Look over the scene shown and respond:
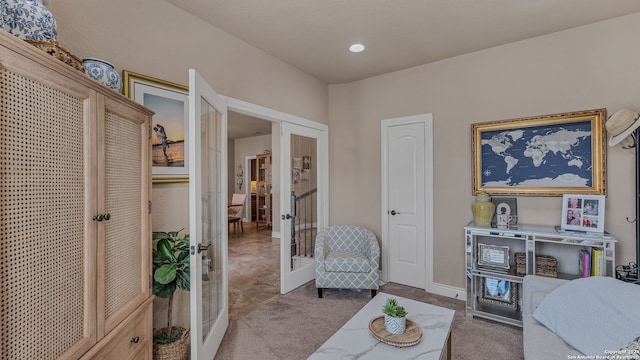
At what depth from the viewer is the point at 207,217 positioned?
2.12 m

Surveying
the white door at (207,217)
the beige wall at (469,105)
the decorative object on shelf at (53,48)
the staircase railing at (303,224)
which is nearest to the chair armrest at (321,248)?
the staircase railing at (303,224)

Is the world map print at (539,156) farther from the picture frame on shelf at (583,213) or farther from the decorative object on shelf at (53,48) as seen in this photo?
the decorative object on shelf at (53,48)

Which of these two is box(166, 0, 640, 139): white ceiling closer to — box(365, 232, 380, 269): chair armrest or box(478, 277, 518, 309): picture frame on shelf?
box(365, 232, 380, 269): chair armrest

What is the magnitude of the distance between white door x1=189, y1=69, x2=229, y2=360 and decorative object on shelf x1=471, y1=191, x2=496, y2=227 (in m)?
2.55

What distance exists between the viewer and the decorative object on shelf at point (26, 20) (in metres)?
0.94

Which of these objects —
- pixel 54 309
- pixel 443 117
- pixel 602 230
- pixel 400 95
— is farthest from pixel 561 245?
pixel 54 309

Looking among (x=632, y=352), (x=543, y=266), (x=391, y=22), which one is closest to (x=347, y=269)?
(x=543, y=266)

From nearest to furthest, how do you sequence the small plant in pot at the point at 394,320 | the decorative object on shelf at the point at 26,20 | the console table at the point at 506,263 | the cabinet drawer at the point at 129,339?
the decorative object on shelf at the point at 26,20, the cabinet drawer at the point at 129,339, the small plant in pot at the point at 394,320, the console table at the point at 506,263

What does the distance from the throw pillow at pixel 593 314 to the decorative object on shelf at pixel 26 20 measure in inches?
110

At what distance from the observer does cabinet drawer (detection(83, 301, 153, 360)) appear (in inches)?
45.8

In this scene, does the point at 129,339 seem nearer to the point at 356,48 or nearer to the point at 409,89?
the point at 356,48

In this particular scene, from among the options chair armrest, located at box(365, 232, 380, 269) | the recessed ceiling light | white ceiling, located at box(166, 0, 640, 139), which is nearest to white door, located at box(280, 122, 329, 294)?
chair armrest, located at box(365, 232, 380, 269)

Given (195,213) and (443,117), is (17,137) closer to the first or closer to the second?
(195,213)

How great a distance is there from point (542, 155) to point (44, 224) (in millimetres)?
3618
